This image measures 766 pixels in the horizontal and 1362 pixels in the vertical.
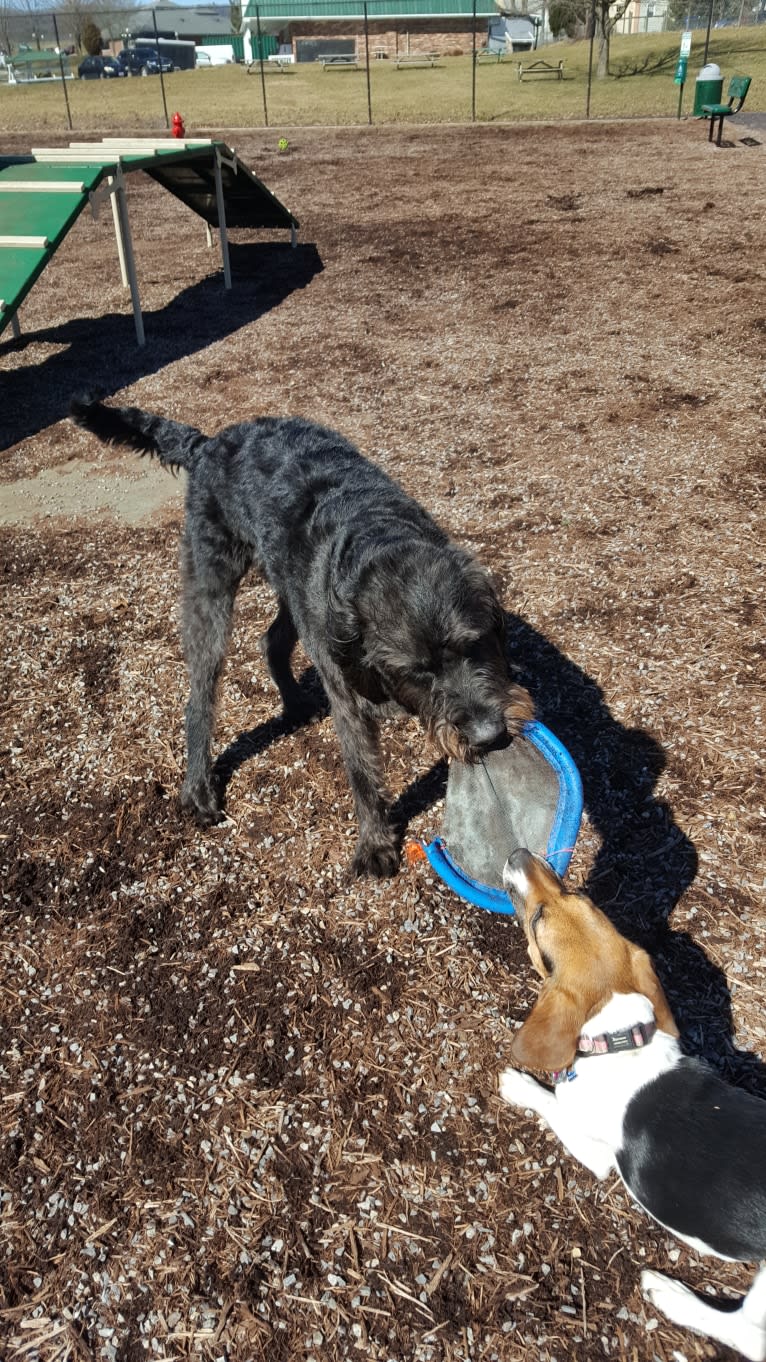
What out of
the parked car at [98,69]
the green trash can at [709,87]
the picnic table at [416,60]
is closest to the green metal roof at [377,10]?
the picnic table at [416,60]

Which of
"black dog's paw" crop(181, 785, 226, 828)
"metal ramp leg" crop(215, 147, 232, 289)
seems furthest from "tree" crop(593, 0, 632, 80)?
"black dog's paw" crop(181, 785, 226, 828)

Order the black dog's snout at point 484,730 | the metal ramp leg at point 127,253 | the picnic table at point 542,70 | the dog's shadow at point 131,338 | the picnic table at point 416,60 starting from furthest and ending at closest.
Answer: the picnic table at point 416,60 < the picnic table at point 542,70 < the metal ramp leg at point 127,253 < the dog's shadow at point 131,338 < the black dog's snout at point 484,730

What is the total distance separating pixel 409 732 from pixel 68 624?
8.02 ft

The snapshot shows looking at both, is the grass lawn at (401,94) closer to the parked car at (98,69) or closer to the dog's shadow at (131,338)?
the parked car at (98,69)

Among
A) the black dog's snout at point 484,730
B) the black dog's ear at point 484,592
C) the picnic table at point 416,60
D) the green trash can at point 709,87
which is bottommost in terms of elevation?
the black dog's snout at point 484,730

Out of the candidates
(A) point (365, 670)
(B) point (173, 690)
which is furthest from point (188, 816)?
(A) point (365, 670)

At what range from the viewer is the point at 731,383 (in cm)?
801

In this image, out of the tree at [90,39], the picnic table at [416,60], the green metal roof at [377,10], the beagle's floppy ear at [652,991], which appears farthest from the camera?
the green metal roof at [377,10]

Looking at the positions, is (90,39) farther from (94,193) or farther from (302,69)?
(94,193)

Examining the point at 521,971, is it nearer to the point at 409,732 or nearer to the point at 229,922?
the point at 229,922

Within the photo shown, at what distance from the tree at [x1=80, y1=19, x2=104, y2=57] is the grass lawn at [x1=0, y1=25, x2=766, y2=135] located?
16.1 metres

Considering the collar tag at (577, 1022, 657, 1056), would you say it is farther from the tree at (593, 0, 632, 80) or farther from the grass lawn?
the tree at (593, 0, 632, 80)

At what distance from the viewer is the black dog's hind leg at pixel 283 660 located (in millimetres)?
4621

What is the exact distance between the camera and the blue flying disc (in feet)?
11.0
